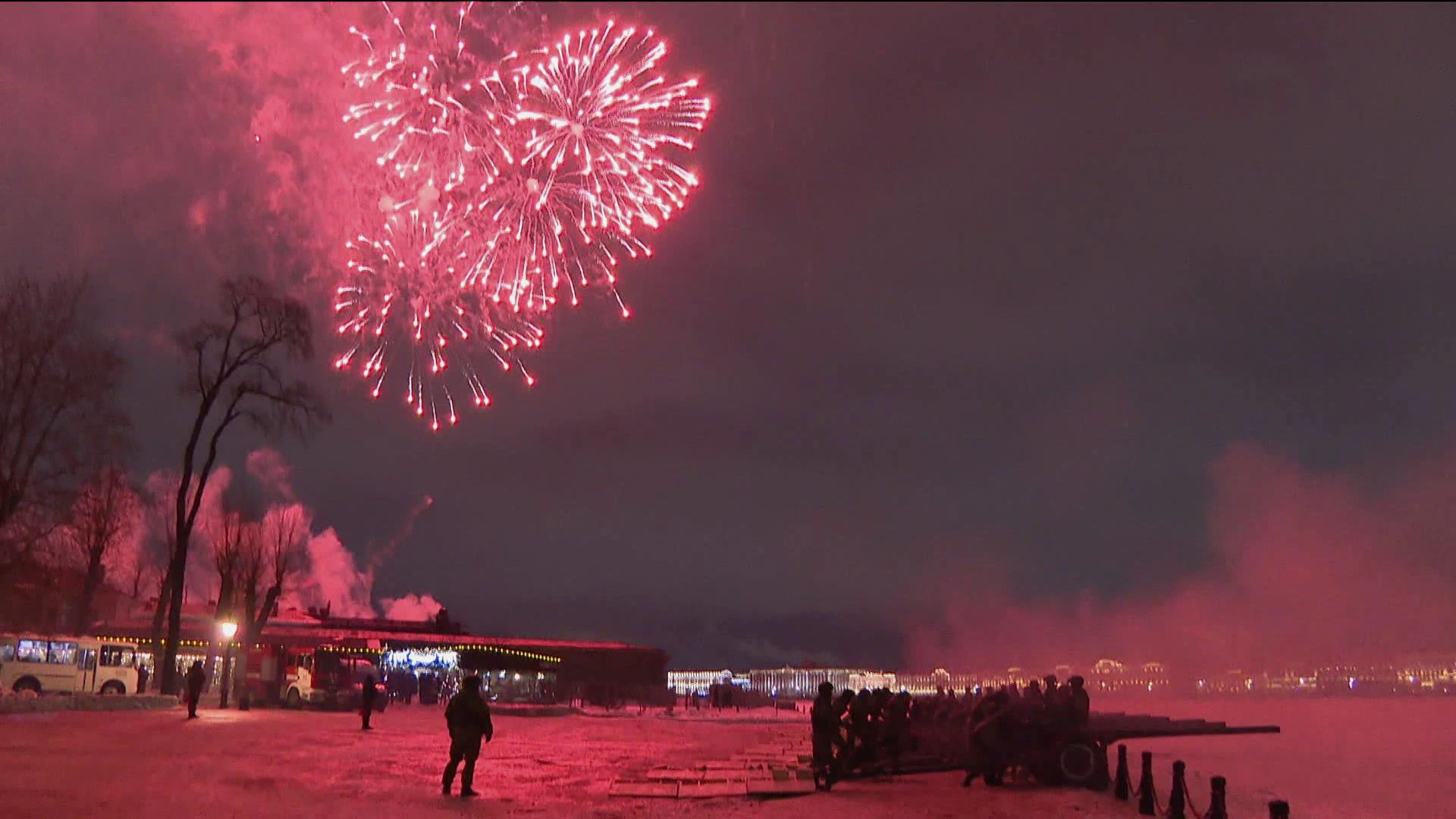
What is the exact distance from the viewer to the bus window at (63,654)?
31672 millimetres

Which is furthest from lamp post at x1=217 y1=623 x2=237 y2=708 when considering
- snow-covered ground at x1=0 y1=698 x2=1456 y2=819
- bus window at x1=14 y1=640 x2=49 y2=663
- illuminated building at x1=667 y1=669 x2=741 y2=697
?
illuminated building at x1=667 y1=669 x2=741 y2=697

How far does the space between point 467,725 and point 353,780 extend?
266 cm

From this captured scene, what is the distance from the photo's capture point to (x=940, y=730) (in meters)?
17.7

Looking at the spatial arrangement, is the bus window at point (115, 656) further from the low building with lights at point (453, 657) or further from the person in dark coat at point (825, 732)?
the person in dark coat at point (825, 732)

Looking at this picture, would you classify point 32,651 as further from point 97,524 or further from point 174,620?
point 97,524

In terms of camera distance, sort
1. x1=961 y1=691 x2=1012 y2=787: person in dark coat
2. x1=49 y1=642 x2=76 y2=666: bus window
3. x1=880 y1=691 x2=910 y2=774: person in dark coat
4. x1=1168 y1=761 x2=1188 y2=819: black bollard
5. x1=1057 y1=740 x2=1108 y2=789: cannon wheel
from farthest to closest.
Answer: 1. x1=49 y1=642 x2=76 y2=666: bus window
2. x1=880 y1=691 x2=910 y2=774: person in dark coat
3. x1=1057 y1=740 x2=1108 y2=789: cannon wheel
4. x1=961 y1=691 x2=1012 y2=787: person in dark coat
5. x1=1168 y1=761 x2=1188 y2=819: black bollard

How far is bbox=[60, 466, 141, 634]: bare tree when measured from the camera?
3084 cm

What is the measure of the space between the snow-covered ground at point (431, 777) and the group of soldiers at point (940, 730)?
0.44 m

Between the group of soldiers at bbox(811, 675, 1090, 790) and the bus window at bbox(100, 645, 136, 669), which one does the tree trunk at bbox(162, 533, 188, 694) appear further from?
the group of soldiers at bbox(811, 675, 1090, 790)

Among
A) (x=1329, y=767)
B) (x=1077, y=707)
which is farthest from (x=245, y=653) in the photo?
(x=1329, y=767)

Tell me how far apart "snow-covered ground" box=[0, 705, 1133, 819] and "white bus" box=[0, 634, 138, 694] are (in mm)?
9261

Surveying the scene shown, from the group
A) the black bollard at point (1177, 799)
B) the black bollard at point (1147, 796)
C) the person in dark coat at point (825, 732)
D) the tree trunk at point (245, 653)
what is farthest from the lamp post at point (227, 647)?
the black bollard at point (1177, 799)

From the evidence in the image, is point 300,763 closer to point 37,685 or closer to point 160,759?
point 160,759

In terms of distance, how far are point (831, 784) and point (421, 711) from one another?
77.8 ft
